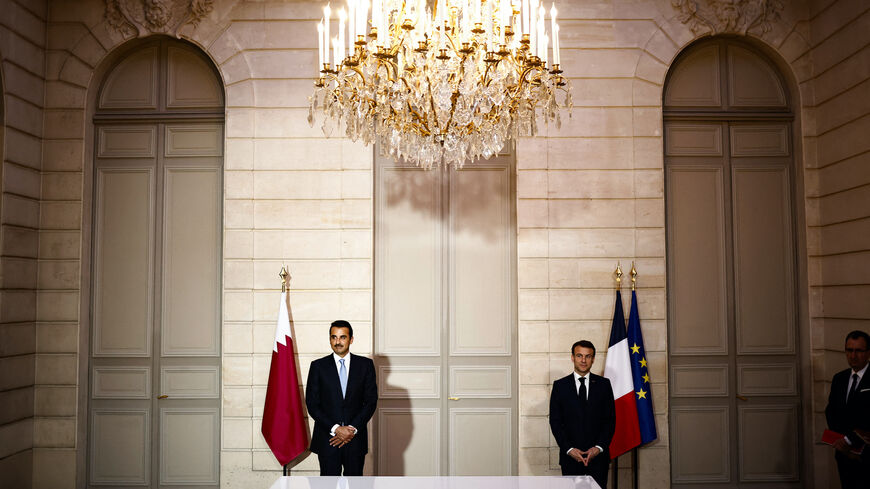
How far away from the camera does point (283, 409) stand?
5.95 metres

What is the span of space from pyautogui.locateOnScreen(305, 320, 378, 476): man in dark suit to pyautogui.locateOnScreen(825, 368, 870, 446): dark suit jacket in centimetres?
354

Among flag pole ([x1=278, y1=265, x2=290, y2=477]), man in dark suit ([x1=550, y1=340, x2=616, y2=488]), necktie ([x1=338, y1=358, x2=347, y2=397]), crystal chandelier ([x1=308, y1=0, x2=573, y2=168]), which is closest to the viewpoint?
crystal chandelier ([x1=308, y1=0, x2=573, y2=168])

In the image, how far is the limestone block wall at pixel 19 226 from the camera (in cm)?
588

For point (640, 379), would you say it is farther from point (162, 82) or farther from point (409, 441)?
point (162, 82)

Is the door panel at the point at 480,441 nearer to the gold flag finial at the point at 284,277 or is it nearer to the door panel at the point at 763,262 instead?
the gold flag finial at the point at 284,277

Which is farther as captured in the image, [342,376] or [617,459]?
[617,459]

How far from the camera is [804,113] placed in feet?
21.2

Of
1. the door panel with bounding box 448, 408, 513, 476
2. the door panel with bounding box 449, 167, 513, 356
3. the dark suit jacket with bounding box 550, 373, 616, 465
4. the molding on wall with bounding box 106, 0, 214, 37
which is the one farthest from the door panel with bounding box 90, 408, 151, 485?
the dark suit jacket with bounding box 550, 373, 616, 465

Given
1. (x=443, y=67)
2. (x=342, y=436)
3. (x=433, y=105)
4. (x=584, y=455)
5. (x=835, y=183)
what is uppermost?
(x=443, y=67)

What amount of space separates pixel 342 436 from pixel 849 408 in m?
3.81

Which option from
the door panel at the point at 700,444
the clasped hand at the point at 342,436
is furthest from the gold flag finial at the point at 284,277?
the door panel at the point at 700,444

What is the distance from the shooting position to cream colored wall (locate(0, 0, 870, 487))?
6.18 metres

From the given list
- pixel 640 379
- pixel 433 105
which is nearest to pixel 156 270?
pixel 433 105

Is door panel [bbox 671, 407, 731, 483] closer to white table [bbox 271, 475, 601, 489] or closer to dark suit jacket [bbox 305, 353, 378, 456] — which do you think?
white table [bbox 271, 475, 601, 489]
